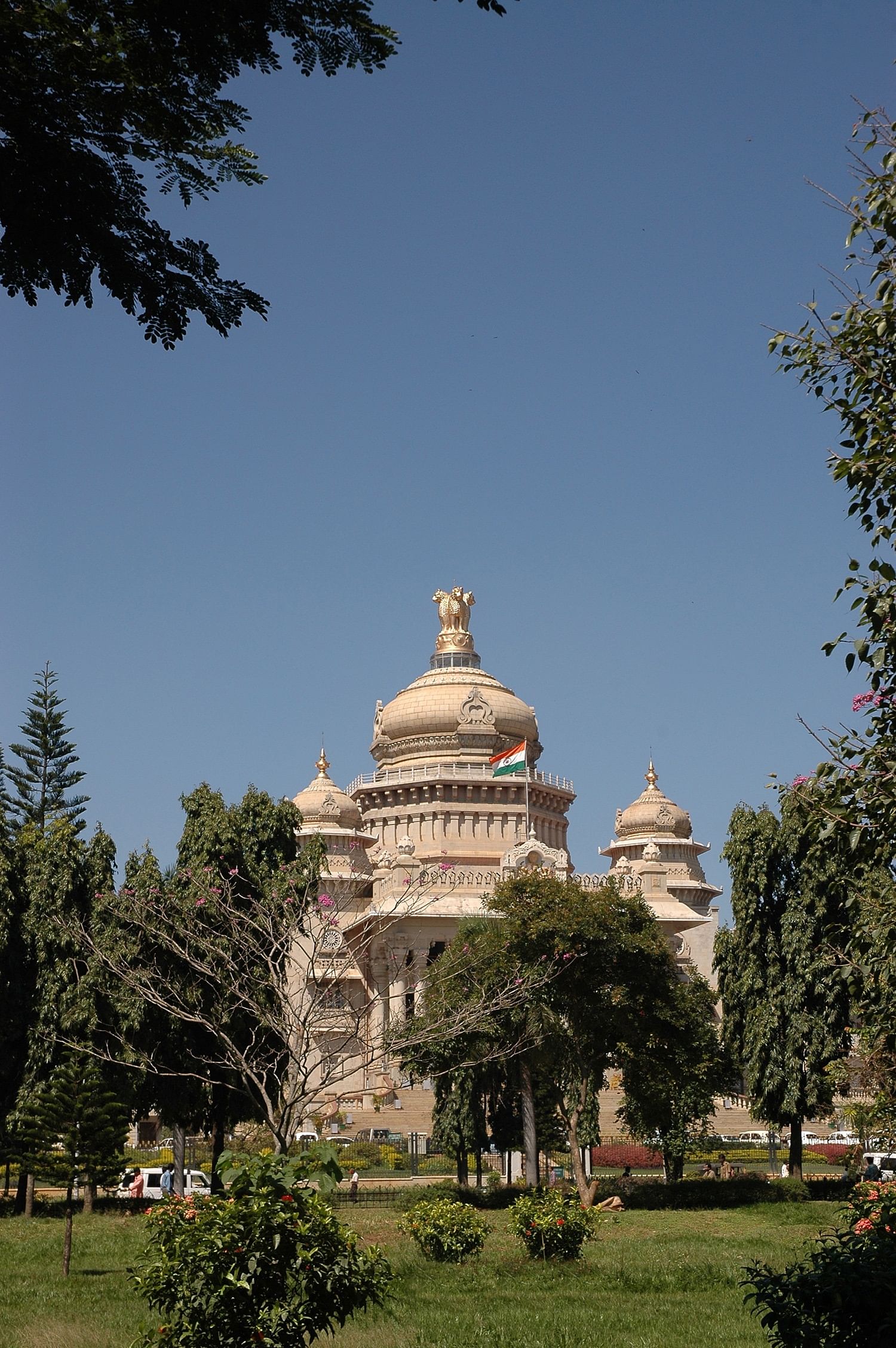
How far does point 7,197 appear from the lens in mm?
6961

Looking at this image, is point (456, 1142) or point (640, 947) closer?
point (640, 947)

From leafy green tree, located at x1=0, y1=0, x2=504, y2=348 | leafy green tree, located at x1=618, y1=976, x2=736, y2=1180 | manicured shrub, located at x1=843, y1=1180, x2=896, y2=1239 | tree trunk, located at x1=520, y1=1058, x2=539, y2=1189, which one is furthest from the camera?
tree trunk, located at x1=520, y1=1058, x2=539, y2=1189

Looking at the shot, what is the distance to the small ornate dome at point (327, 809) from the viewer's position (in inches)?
2864

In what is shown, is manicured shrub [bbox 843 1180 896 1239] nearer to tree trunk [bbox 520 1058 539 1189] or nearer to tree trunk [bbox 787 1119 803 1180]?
tree trunk [bbox 787 1119 803 1180]

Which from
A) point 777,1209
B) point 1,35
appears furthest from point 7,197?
point 777,1209

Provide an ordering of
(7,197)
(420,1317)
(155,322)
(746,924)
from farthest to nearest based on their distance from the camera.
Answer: (746,924) < (420,1317) < (155,322) < (7,197)

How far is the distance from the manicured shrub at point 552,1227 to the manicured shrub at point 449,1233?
0.70m

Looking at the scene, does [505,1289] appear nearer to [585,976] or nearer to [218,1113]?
[218,1113]

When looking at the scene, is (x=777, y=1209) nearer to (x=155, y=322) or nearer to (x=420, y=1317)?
(x=420, y=1317)

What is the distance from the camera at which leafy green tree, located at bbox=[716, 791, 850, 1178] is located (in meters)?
34.0

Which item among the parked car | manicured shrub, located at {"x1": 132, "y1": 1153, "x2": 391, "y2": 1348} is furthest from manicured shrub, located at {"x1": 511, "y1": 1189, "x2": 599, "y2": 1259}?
the parked car

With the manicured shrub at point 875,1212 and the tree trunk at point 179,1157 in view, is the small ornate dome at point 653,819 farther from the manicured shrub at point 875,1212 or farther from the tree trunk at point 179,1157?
the manicured shrub at point 875,1212

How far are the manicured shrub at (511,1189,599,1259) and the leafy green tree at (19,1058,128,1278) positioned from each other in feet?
22.0

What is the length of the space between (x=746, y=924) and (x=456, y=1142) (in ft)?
31.4
